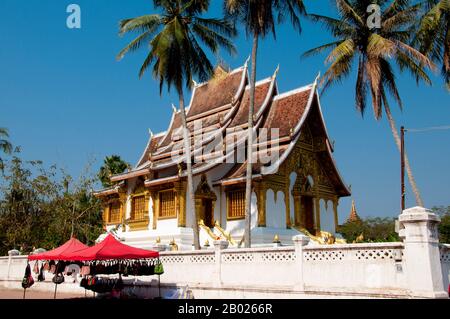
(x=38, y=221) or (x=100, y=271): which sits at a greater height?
(x=38, y=221)

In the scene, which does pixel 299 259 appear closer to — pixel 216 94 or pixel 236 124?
pixel 236 124

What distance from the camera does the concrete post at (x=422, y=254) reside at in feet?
28.8

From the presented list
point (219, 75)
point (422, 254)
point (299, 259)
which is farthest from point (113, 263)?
point (219, 75)

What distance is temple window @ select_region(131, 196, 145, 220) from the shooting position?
22.9 m

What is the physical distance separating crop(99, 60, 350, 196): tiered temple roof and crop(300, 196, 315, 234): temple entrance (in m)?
2.14

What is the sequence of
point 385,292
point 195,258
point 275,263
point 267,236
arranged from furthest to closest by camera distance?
point 267,236, point 195,258, point 275,263, point 385,292

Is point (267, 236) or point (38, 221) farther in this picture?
point (38, 221)

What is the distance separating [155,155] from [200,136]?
2532mm

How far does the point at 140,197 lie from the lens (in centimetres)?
2319

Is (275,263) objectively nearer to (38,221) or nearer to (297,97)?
(297,97)

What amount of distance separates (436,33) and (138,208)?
14854 mm

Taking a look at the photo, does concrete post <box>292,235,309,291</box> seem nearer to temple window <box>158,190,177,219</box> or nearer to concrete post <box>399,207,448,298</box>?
concrete post <box>399,207,448,298</box>

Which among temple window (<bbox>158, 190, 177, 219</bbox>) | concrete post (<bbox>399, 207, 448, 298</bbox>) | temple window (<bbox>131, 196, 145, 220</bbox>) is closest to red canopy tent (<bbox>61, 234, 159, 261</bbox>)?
concrete post (<bbox>399, 207, 448, 298</bbox>)
